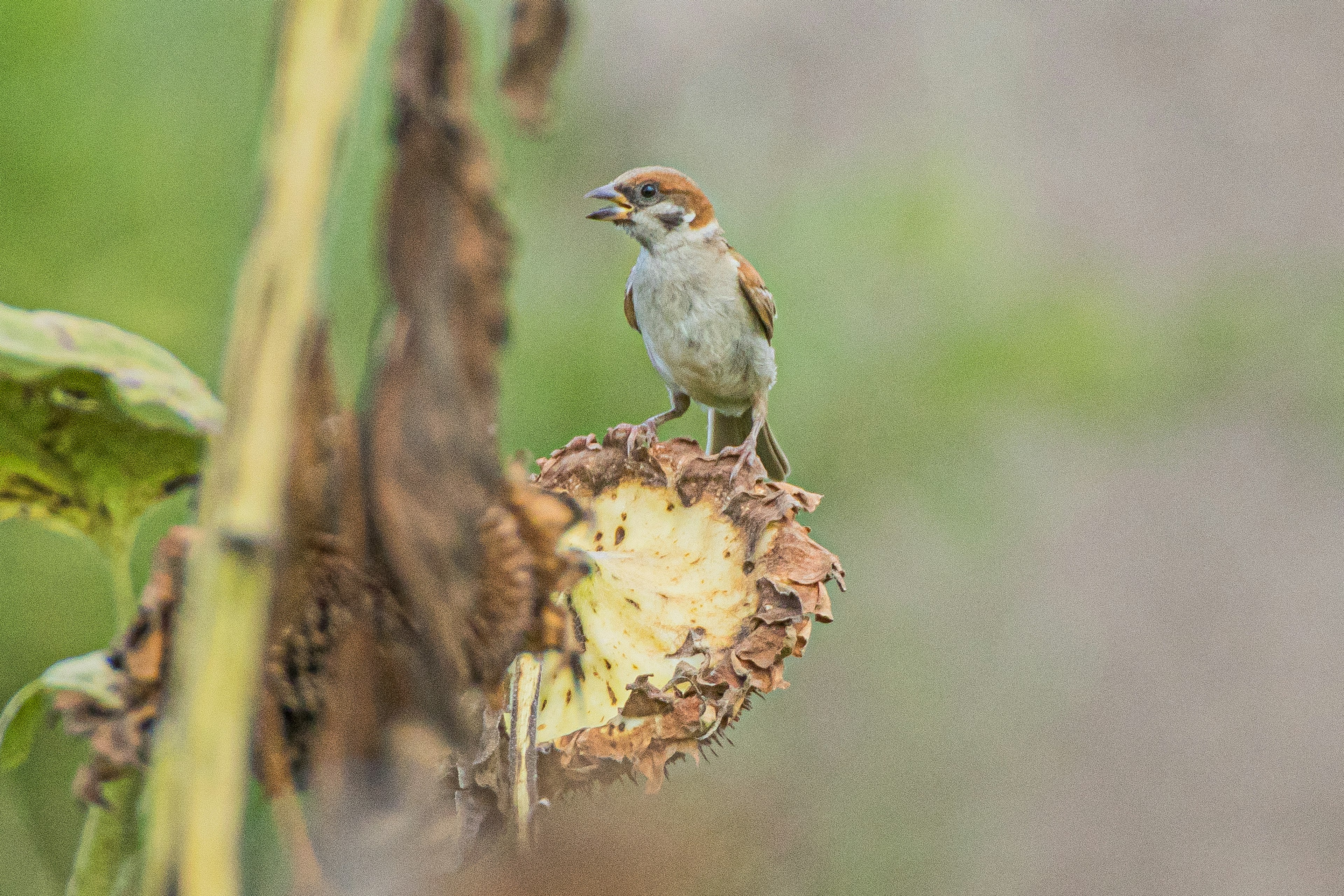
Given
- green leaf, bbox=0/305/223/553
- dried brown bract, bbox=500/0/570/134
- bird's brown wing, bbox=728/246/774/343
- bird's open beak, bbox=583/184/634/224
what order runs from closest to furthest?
1. dried brown bract, bbox=500/0/570/134
2. green leaf, bbox=0/305/223/553
3. bird's open beak, bbox=583/184/634/224
4. bird's brown wing, bbox=728/246/774/343

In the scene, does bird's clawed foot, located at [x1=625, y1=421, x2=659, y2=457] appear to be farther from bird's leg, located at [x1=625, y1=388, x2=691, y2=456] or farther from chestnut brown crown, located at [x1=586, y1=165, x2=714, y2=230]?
chestnut brown crown, located at [x1=586, y1=165, x2=714, y2=230]

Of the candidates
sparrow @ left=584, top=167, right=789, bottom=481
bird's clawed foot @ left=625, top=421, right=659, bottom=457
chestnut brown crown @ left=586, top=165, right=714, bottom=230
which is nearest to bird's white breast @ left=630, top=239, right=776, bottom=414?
sparrow @ left=584, top=167, right=789, bottom=481

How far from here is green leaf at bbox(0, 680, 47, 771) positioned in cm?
60

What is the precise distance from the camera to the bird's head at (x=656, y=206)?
116 inches

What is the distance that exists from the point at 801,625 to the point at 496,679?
621mm

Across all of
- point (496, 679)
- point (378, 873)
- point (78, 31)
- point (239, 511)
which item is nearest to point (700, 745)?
point (496, 679)

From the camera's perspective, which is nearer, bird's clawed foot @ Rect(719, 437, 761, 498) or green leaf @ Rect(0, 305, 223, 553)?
green leaf @ Rect(0, 305, 223, 553)

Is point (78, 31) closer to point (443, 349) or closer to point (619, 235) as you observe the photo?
point (619, 235)

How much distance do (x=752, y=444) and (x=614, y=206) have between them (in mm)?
1053

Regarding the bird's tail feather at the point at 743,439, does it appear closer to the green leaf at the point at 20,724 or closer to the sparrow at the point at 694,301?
the sparrow at the point at 694,301

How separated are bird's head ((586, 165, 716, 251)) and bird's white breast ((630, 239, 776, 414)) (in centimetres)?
4

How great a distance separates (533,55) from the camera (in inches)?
18.9

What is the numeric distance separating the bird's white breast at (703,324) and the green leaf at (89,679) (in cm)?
255

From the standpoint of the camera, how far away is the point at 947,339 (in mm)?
3990
